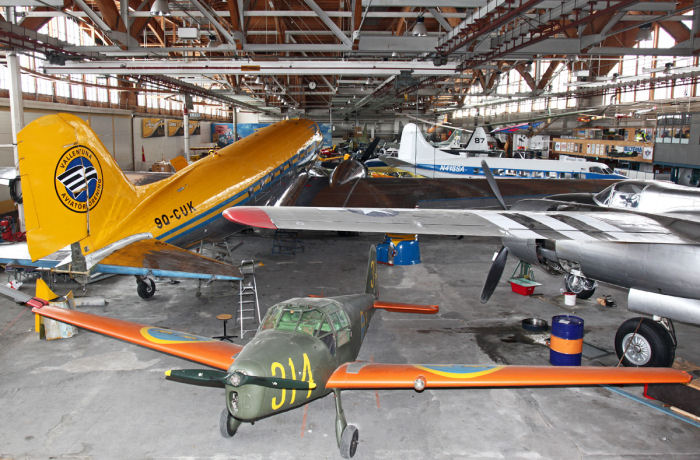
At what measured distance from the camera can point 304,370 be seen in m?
6.03

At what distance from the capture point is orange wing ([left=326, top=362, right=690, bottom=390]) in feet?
19.0

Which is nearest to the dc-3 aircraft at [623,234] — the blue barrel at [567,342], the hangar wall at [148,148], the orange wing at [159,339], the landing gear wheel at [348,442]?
the blue barrel at [567,342]

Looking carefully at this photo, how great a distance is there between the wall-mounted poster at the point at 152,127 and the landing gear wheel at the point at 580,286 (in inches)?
1413

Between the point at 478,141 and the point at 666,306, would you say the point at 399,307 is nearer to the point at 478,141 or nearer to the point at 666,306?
the point at 666,306

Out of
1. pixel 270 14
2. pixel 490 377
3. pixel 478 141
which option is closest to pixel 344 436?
pixel 490 377

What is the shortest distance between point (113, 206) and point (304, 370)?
7128 millimetres

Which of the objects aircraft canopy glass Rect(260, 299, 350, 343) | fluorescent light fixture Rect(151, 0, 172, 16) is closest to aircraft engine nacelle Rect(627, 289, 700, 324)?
aircraft canopy glass Rect(260, 299, 350, 343)

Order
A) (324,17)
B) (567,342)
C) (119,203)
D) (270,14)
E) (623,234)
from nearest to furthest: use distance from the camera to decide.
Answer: (623,234)
(567,342)
(119,203)
(324,17)
(270,14)

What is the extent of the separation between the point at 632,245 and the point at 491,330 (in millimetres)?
3655

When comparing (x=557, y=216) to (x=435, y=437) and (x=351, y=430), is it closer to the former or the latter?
(x=435, y=437)

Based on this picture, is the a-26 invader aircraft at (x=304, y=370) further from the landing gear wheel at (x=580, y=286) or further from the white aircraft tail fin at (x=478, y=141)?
the white aircraft tail fin at (x=478, y=141)

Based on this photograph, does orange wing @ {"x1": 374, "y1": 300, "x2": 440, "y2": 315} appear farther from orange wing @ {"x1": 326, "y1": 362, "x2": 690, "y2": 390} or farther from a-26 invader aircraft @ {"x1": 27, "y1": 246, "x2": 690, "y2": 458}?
orange wing @ {"x1": 326, "y1": 362, "x2": 690, "y2": 390}

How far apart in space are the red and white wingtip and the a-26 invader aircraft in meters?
1.46

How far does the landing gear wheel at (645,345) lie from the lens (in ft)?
27.4
